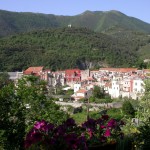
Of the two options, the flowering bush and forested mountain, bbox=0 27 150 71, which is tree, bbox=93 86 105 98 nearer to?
forested mountain, bbox=0 27 150 71

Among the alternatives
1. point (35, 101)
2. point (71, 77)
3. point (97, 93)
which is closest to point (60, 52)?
point (71, 77)

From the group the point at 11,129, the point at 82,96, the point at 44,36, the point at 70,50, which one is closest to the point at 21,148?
the point at 11,129

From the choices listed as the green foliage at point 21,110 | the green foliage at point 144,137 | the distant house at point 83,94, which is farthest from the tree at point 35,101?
the distant house at point 83,94

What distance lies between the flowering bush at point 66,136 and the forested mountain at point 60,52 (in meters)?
71.5

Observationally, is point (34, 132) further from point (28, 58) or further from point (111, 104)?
point (28, 58)

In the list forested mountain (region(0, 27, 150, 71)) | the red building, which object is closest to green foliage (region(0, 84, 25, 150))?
the red building

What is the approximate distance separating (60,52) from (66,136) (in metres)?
87.7

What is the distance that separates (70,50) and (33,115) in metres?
84.3

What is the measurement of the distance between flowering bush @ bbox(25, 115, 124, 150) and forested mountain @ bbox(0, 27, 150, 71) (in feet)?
235

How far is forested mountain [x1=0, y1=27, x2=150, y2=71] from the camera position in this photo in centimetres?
8212

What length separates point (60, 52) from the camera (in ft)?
302

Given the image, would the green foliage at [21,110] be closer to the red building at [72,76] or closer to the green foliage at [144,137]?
the green foliage at [144,137]

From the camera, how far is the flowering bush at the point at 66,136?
462cm

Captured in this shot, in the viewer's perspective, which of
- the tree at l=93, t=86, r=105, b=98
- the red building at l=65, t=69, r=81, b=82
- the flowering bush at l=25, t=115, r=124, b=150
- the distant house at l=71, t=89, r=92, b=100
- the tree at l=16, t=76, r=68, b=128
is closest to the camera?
the flowering bush at l=25, t=115, r=124, b=150
